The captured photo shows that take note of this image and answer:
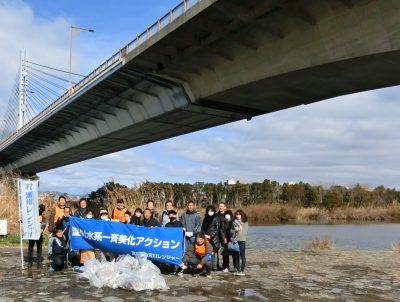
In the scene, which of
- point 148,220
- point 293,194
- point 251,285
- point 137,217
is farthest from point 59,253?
point 293,194

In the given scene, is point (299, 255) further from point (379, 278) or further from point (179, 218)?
point (179, 218)

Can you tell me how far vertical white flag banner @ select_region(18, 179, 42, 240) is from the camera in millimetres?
10422

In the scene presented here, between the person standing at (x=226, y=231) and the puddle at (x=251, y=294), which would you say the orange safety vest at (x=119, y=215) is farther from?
the puddle at (x=251, y=294)

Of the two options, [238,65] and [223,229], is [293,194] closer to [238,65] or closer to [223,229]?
[238,65]

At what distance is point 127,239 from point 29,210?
280cm

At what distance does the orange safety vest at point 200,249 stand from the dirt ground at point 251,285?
0.51m

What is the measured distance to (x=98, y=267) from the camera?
8.26 m

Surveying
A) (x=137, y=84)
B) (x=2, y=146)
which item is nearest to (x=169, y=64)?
(x=137, y=84)

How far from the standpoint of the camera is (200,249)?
9.34 meters

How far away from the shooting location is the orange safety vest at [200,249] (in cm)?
934

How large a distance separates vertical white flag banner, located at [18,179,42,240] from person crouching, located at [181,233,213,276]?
3.70 meters

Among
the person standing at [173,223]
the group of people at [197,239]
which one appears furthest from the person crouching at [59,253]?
the person standing at [173,223]

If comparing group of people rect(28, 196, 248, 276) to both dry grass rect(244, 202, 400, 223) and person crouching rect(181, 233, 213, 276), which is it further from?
dry grass rect(244, 202, 400, 223)

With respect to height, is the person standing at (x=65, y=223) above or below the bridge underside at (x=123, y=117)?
below
